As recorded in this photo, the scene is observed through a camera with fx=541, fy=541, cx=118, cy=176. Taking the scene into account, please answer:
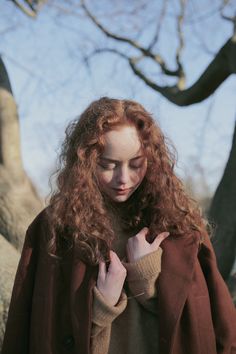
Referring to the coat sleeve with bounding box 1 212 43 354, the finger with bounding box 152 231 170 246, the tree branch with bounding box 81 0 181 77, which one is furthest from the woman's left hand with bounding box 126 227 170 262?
the tree branch with bounding box 81 0 181 77

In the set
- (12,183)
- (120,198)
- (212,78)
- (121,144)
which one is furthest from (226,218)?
(121,144)

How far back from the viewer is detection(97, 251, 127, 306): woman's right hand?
2412 millimetres

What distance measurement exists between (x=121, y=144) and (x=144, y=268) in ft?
1.87

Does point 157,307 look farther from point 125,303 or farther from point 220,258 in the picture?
point 220,258

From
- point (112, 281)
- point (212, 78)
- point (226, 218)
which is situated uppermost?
point (212, 78)

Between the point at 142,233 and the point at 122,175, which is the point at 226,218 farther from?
the point at 122,175

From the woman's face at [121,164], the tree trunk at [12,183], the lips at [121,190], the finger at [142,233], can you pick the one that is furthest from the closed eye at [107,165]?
the tree trunk at [12,183]

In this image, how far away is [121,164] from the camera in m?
2.47

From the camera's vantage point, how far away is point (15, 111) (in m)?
5.43

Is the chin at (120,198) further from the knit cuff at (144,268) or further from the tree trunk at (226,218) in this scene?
the tree trunk at (226,218)

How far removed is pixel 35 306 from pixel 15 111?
3.22 m

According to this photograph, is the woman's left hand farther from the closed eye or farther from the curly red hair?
the closed eye

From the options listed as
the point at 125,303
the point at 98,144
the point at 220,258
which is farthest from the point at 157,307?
the point at 220,258

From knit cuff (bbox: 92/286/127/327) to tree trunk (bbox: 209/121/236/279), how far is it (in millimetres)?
3397
